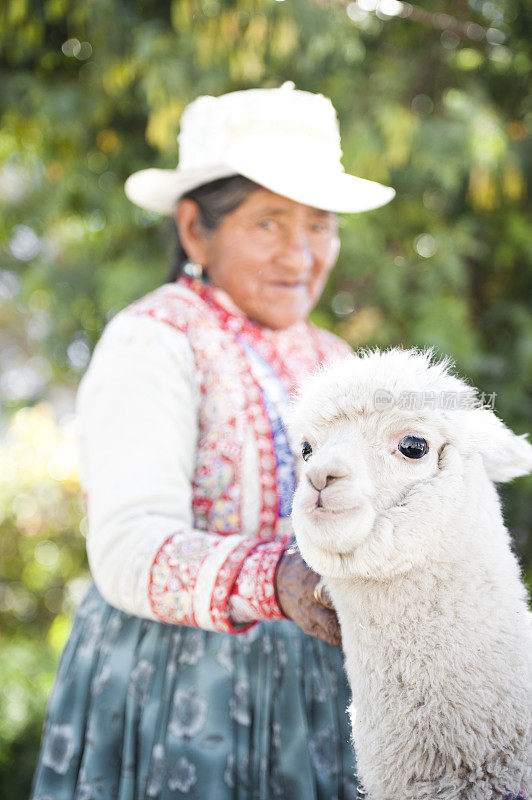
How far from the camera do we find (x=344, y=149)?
12.6 feet

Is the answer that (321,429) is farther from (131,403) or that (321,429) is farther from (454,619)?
(131,403)

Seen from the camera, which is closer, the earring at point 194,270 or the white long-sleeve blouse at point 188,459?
the white long-sleeve blouse at point 188,459

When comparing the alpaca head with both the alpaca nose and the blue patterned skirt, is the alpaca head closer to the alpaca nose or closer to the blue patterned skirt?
the alpaca nose

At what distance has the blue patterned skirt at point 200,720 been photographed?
4.54 feet

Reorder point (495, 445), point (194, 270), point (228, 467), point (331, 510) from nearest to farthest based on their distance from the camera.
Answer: point (331, 510)
point (495, 445)
point (228, 467)
point (194, 270)

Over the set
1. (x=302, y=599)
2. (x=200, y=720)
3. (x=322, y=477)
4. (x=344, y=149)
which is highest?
(x=344, y=149)

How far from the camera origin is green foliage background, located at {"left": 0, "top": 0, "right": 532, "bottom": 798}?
3.63 m

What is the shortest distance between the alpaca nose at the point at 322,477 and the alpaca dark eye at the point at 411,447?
0.11m

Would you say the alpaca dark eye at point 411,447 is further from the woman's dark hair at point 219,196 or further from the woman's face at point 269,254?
the woman's dark hair at point 219,196

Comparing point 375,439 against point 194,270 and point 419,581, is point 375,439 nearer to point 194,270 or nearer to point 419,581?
point 419,581

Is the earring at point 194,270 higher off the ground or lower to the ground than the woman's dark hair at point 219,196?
lower

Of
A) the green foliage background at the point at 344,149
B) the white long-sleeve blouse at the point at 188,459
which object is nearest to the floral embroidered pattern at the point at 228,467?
the white long-sleeve blouse at the point at 188,459

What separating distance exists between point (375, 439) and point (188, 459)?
55cm

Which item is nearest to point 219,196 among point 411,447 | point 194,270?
point 194,270
